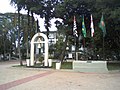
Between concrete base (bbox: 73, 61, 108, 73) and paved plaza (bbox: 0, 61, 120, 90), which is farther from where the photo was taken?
concrete base (bbox: 73, 61, 108, 73)

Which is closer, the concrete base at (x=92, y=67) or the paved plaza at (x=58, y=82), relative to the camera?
the paved plaza at (x=58, y=82)

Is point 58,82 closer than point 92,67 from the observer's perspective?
Yes

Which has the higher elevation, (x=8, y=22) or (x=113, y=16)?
(x=8, y=22)

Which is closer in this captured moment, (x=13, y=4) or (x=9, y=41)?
(x=13, y=4)

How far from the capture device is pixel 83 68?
24094 millimetres

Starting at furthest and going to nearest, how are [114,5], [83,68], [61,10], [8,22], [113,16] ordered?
1. [8,22]
2. [61,10]
3. [114,5]
4. [113,16]
5. [83,68]

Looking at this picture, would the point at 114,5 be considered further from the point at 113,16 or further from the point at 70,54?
the point at 70,54

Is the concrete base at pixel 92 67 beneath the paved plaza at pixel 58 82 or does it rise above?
above

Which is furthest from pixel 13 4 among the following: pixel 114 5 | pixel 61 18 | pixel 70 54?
pixel 70 54

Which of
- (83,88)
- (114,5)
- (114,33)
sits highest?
(114,5)

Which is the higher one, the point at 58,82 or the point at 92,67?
the point at 92,67

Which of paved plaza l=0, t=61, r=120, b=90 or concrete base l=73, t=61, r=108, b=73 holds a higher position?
concrete base l=73, t=61, r=108, b=73

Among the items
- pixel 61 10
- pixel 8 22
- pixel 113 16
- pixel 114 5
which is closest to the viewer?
pixel 113 16

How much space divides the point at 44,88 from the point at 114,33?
26.3 m
